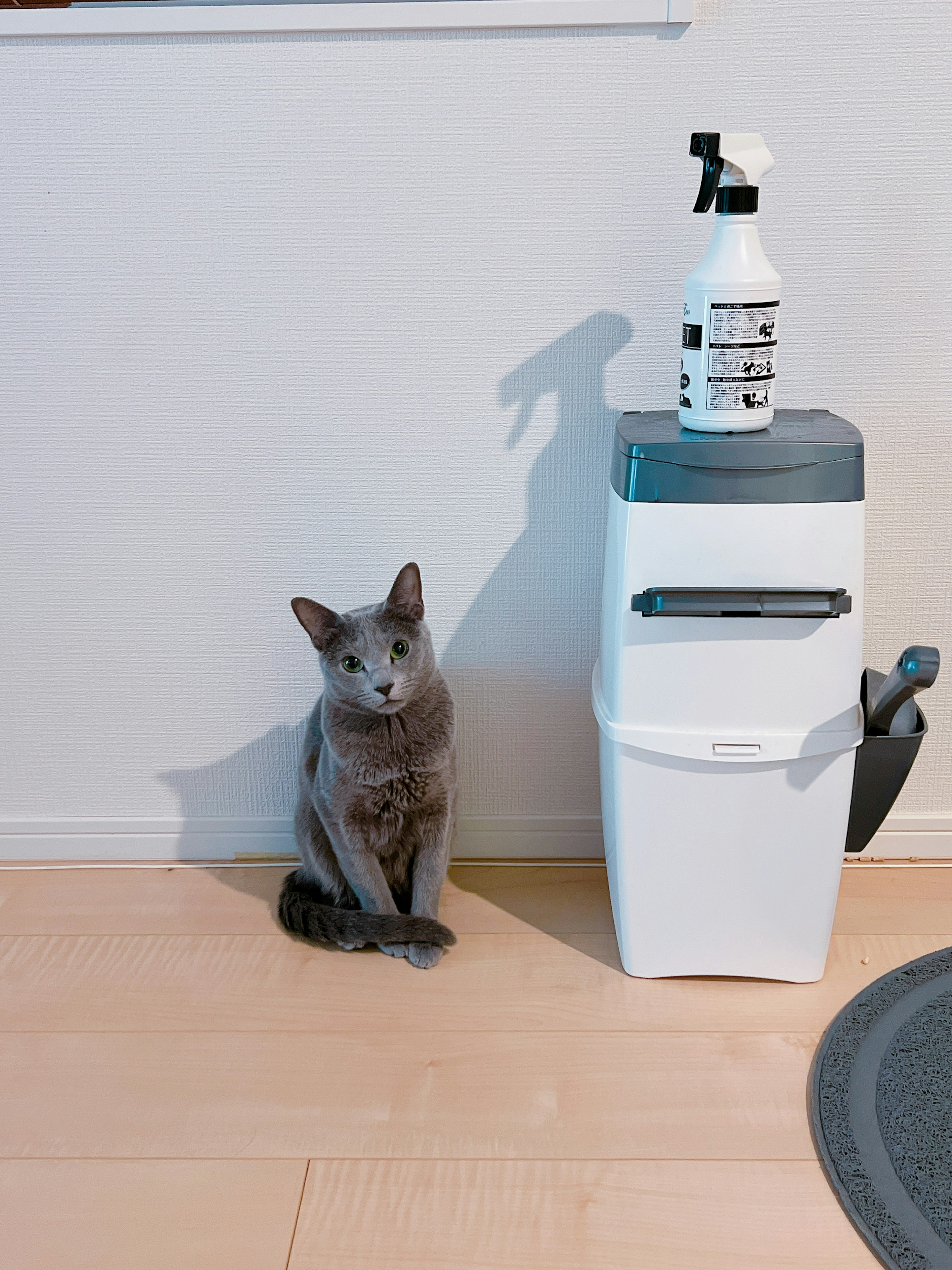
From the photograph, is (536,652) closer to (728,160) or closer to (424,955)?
(424,955)

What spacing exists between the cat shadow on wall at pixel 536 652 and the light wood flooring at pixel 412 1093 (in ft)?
0.43

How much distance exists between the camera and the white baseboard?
1.36 metres

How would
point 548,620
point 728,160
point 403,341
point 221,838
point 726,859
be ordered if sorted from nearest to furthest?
1. point 728,160
2. point 726,859
3. point 403,341
4. point 548,620
5. point 221,838

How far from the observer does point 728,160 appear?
948mm

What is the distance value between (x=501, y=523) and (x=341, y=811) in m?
0.40

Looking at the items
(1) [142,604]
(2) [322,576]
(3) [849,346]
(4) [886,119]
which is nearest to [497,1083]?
(2) [322,576]

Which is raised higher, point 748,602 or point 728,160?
point 728,160

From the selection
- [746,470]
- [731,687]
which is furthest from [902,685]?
[746,470]

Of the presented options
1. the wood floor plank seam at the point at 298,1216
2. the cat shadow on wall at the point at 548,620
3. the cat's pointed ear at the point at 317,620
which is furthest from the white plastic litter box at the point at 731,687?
the wood floor plank seam at the point at 298,1216

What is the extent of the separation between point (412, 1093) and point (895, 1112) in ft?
1.50

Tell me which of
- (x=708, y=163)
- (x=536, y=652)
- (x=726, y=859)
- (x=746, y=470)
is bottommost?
(x=726, y=859)

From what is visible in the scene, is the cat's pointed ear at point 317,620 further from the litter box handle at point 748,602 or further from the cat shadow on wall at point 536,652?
the litter box handle at point 748,602

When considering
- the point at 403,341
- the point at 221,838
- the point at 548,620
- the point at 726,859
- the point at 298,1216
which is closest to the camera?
the point at 298,1216

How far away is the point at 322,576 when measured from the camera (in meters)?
1.26
